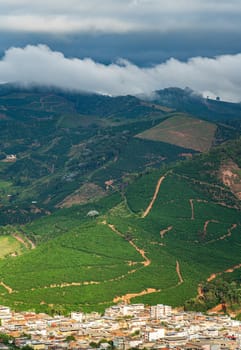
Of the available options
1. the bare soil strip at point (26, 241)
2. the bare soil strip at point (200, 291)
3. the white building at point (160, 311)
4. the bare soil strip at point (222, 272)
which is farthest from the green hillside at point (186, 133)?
the white building at point (160, 311)

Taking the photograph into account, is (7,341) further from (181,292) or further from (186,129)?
(186,129)

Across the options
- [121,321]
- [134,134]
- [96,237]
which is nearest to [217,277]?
[96,237]

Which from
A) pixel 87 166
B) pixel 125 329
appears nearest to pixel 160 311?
pixel 125 329

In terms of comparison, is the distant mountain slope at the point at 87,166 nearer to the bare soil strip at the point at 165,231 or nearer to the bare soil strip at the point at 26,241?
the bare soil strip at the point at 26,241

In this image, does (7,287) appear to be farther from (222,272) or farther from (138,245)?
(222,272)

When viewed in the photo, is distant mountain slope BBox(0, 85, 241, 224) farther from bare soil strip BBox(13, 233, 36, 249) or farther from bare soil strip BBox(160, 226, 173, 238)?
bare soil strip BBox(160, 226, 173, 238)

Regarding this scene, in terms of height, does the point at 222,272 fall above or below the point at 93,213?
below
